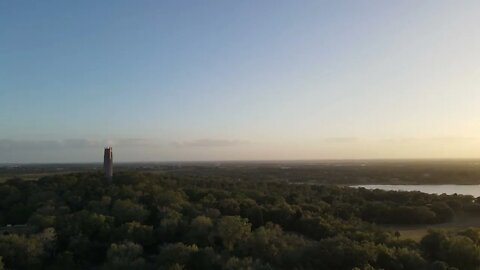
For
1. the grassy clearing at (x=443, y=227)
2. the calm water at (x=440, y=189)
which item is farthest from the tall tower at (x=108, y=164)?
the calm water at (x=440, y=189)

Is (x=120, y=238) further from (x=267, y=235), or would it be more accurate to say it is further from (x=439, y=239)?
(x=439, y=239)

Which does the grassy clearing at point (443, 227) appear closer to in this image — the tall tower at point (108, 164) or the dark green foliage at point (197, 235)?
the dark green foliage at point (197, 235)

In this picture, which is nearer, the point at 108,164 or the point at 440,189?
the point at 108,164

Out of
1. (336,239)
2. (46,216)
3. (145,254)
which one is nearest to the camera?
(336,239)

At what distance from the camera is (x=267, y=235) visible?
20438mm

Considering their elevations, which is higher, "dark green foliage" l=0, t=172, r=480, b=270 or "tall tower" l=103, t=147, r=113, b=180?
"tall tower" l=103, t=147, r=113, b=180

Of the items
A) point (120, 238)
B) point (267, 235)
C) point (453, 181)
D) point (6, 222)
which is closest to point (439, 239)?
point (267, 235)

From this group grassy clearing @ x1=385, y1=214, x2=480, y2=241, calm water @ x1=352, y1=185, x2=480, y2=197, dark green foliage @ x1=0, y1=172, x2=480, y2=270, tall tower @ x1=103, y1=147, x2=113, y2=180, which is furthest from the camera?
calm water @ x1=352, y1=185, x2=480, y2=197

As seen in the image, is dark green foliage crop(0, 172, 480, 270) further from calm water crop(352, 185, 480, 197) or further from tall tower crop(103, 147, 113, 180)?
calm water crop(352, 185, 480, 197)

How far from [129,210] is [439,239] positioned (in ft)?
46.6

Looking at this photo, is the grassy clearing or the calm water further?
the calm water

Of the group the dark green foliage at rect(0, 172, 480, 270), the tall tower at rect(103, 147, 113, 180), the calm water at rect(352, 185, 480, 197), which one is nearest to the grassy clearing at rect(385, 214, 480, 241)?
the dark green foliage at rect(0, 172, 480, 270)

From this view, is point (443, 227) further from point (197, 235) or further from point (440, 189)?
point (440, 189)

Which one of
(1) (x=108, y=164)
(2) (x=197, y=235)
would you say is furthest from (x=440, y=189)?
(2) (x=197, y=235)
